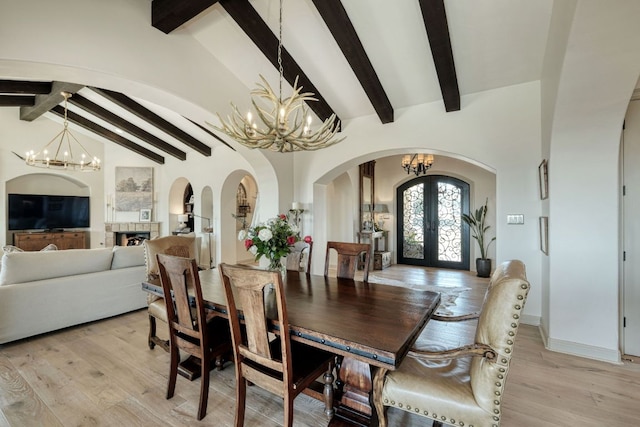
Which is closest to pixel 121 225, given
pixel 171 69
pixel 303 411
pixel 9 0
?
pixel 171 69

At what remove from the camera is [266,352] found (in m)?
1.62

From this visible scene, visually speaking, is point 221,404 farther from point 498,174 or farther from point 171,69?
point 498,174

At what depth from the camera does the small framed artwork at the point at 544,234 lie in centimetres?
297

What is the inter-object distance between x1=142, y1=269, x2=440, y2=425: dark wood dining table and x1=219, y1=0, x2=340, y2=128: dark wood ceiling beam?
282 cm

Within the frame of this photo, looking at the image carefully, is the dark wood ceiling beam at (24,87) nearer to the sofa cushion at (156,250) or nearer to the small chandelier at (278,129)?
the sofa cushion at (156,250)

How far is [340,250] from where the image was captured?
2.82 meters

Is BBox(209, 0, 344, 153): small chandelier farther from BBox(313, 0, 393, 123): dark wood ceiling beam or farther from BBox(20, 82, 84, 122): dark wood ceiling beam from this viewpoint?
BBox(20, 82, 84, 122): dark wood ceiling beam

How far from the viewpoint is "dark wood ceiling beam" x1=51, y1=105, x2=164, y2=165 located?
20.9 feet

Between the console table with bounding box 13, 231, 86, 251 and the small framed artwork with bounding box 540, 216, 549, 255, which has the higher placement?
the small framed artwork with bounding box 540, 216, 549, 255

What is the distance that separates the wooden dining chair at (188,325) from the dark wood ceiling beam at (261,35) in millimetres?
2700

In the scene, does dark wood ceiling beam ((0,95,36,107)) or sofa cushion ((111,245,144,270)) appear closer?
sofa cushion ((111,245,144,270))

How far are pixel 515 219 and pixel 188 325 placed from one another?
376cm

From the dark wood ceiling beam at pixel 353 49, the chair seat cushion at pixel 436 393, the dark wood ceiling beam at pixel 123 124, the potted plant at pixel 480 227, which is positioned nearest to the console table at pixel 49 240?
the dark wood ceiling beam at pixel 123 124

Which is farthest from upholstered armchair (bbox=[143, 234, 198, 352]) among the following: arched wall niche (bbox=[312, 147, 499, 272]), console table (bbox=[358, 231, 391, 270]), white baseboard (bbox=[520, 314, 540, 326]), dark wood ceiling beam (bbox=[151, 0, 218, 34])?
console table (bbox=[358, 231, 391, 270])
